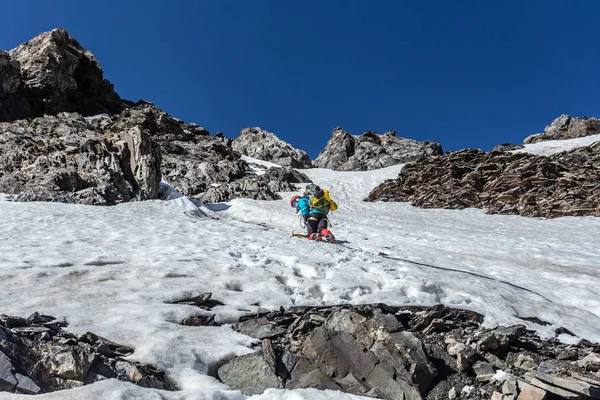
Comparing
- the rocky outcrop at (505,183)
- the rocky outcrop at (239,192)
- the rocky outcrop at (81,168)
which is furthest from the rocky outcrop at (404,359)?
the rocky outcrop at (239,192)

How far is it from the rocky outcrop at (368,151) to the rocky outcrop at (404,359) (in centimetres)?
4776

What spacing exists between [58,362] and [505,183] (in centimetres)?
3024

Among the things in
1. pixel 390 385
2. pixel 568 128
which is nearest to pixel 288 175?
pixel 390 385

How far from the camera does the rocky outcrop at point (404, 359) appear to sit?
4469 mm

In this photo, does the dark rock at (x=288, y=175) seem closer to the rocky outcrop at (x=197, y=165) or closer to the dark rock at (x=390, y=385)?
the rocky outcrop at (x=197, y=165)

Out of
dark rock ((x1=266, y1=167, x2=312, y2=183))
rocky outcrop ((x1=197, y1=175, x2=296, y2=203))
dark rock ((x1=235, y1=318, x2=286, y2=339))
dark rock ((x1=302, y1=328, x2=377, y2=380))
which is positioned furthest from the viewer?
dark rock ((x1=266, y1=167, x2=312, y2=183))

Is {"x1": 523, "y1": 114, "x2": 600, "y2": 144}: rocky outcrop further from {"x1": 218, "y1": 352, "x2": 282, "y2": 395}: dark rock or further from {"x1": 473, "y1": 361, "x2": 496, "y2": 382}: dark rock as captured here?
{"x1": 218, "y1": 352, "x2": 282, "y2": 395}: dark rock

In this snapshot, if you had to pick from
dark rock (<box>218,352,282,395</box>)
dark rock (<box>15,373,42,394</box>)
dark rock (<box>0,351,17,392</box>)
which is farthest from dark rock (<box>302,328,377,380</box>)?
dark rock (<box>0,351,17,392</box>)

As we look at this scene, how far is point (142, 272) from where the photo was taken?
7887mm

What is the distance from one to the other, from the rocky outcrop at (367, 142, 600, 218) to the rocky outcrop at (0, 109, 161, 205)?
59.8ft

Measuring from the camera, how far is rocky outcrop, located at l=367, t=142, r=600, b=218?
78.6ft

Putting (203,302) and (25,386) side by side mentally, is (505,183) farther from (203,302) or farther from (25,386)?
(25,386)

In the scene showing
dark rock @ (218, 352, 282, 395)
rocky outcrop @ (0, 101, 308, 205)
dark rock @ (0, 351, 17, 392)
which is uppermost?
rocky outcrop @ (0, 101, 308, 205)

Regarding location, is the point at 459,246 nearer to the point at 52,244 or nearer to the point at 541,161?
the point at 52,244
